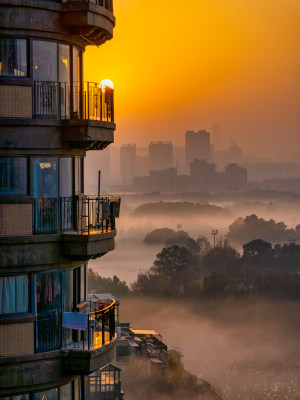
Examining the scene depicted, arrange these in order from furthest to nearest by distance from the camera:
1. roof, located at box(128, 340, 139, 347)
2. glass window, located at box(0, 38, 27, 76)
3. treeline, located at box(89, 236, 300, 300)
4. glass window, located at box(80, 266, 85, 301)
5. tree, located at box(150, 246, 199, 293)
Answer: tree, located at box(150, 246, 199, 293) → treeline, located at box(89, 236, 300, 300) → roof, located at box(128, 340, 139, 347) → glass window, located at box(80, 266, 85, 301) → glass window, located at box(0, 38, 27, 76)

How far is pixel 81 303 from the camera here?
1670 cm

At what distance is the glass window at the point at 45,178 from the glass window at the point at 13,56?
1.81 m

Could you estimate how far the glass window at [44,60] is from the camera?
1548cm

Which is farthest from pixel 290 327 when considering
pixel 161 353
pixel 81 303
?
pixel 81 303

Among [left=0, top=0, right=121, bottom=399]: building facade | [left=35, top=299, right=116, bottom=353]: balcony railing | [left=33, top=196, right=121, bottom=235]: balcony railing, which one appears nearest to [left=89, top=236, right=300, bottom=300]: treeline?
[left=35, top=299, right=116, bottom=353]: balcony railing

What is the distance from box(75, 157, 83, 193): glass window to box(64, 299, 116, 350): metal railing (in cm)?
262

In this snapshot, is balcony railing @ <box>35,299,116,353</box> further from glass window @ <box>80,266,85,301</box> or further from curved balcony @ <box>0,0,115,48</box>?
curved balcony @ <box>0,0,115,48</box>

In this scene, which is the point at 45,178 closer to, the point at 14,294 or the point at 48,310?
the point at 14,294

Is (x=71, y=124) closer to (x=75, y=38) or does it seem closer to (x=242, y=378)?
(x=75, y=38)

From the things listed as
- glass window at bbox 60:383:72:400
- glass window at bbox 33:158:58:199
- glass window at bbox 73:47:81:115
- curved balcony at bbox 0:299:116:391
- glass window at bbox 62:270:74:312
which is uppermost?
glass window at bbox 73:47:81:115

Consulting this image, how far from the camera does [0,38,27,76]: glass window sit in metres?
15.2

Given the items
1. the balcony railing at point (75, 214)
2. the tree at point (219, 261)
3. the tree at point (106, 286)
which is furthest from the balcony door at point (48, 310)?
the tree at point (219, 261)

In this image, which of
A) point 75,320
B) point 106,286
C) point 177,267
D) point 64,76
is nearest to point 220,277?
point 177,267

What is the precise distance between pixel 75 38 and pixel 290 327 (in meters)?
130
